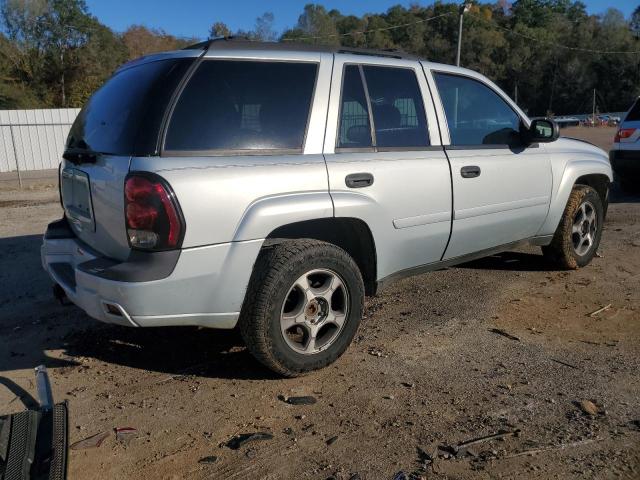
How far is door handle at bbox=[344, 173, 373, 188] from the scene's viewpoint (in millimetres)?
3496

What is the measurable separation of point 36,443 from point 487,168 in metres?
3.41

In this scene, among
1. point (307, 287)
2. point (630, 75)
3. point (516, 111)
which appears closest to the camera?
point (307, 287)

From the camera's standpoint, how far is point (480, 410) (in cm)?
306

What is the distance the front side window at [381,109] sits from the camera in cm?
368

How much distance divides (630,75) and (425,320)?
67.7 m

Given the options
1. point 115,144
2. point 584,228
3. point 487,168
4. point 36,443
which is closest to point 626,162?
point 584,228

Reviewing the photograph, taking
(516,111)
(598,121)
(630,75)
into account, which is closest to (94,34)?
(598,121)

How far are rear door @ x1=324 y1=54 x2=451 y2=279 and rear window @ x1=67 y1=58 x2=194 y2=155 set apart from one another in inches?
39.0

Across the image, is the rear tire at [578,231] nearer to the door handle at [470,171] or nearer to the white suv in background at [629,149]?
the door handle at [470,171]

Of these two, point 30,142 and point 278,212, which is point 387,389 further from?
point 30,142

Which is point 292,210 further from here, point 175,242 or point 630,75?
point 630,75

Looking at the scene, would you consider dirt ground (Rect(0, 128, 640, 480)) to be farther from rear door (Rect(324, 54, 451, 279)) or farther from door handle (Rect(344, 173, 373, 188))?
door handle (Rect(344, 173, 373, 188))

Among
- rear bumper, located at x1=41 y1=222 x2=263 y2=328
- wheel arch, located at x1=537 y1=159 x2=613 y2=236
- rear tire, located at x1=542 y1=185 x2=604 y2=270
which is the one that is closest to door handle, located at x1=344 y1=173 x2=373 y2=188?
rear bumper, located at x1=41 y1=222 x2=263 y2=328

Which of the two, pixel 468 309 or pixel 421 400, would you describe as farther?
pixel 468 309
